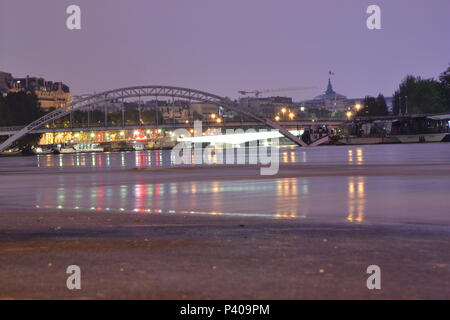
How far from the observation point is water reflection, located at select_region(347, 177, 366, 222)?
17.3m

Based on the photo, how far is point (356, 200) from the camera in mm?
21453

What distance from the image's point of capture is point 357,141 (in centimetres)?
14188

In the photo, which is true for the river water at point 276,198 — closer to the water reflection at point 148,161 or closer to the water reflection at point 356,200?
the water reflection at point 356,200

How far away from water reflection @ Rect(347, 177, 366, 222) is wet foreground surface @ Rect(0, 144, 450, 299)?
3cm

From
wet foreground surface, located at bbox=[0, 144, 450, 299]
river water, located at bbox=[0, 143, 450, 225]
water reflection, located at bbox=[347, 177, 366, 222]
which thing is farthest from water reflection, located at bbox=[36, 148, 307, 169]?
wet foreground surface, located at bbox=[0, 144, 450, 299]

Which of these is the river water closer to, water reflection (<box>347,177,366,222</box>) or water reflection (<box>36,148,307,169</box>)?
Result: water reflection (<box>347,177,366,222</box>)

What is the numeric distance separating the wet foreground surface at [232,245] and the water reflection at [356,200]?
3cm

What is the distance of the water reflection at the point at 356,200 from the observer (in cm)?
1727

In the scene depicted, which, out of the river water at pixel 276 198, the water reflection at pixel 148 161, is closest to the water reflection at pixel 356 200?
the river water at pixel 276 198

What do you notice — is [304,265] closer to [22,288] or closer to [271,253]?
[271,253]

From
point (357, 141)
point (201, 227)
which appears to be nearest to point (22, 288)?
point (201, 227)

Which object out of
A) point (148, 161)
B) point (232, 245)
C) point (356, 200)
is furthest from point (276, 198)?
point (148, 161)

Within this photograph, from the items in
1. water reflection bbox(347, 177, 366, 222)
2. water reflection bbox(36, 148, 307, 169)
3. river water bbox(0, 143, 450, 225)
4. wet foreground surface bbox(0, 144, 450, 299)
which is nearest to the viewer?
wet foreground surface bbox(0, 144, 450, 299)

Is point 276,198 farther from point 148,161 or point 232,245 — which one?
point 148,161
